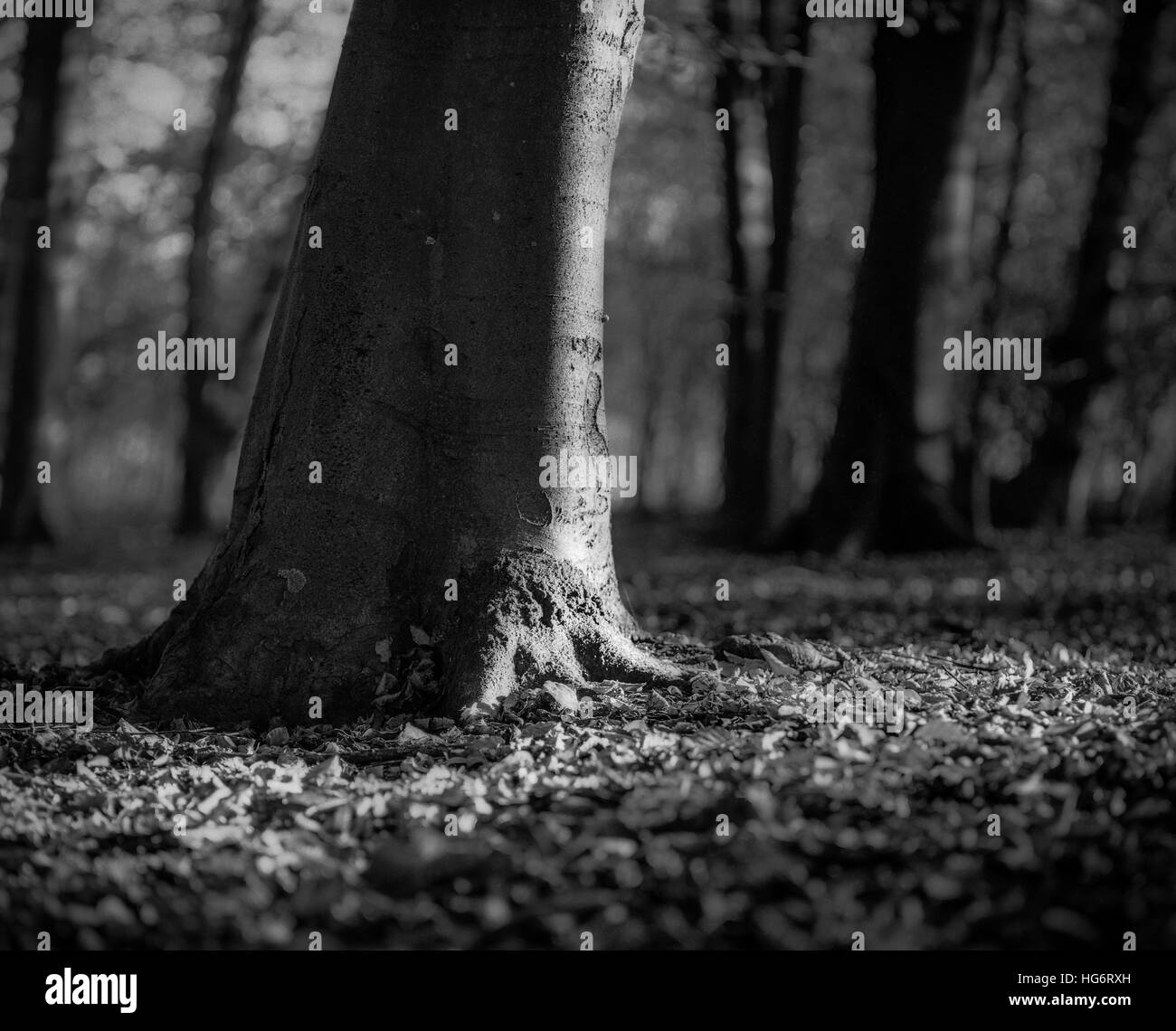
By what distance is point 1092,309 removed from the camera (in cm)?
1458

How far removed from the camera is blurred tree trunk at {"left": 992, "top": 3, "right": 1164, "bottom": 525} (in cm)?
1419

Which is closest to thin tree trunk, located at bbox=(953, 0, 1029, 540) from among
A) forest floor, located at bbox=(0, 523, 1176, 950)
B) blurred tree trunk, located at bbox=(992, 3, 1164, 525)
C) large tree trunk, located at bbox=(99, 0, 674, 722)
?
blurred tree trunk, located at bbox=(992, 3, 1164, 525)

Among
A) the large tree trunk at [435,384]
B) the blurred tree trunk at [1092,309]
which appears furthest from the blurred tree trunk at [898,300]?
the large tree trunk at [435,384]

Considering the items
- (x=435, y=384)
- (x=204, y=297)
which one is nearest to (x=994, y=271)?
(x=204, y=297)

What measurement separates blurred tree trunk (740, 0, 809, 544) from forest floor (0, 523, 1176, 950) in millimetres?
9204

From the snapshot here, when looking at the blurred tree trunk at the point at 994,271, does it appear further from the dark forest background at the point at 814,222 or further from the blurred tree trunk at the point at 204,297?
the blurred tree trunk at the point at 204,297

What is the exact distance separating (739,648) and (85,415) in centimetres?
3861

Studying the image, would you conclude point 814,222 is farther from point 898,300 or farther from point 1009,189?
point 898,300

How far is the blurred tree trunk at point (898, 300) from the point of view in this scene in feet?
35.7

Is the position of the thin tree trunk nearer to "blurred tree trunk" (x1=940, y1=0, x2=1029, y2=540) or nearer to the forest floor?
"blurred tree trunk" (x1=940, y1=0, x2=1029, y2=540)

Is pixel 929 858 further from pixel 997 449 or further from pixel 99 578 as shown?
pixel 997 449

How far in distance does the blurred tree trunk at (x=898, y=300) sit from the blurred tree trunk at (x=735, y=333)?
307 cm
